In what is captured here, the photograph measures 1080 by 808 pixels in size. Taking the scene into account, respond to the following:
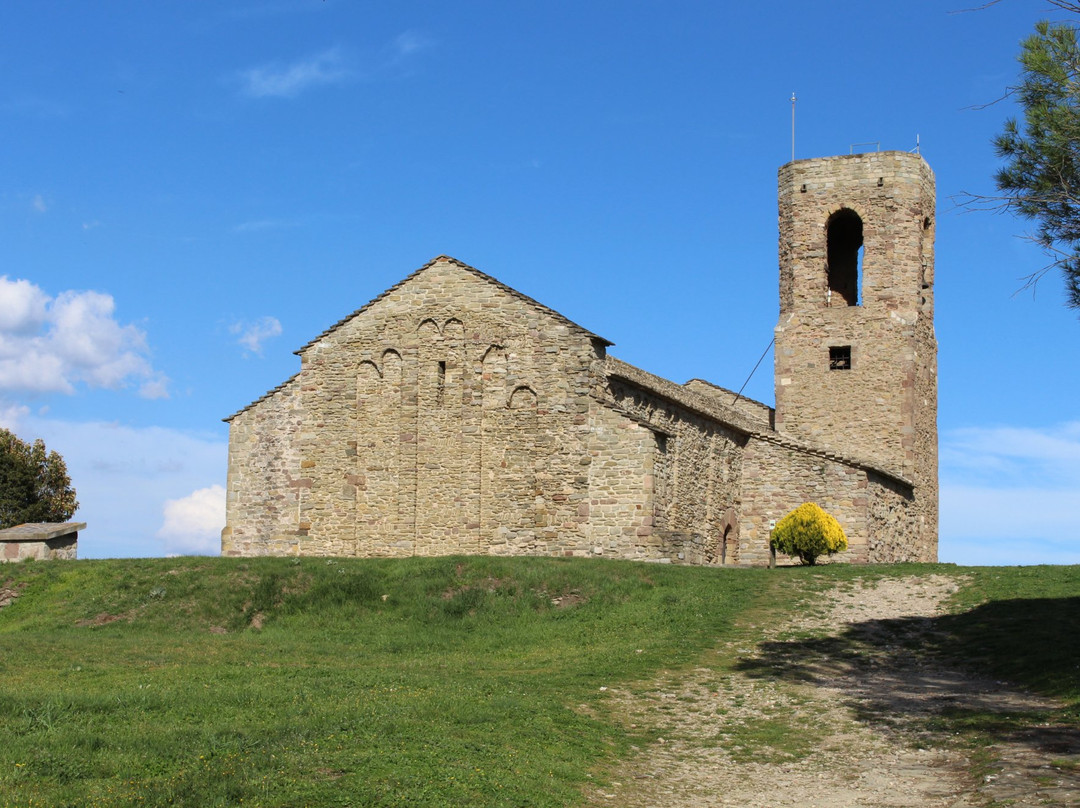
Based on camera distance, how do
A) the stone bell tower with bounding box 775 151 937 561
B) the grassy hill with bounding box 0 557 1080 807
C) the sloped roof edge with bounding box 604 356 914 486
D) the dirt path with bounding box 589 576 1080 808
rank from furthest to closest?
the stone bell tower with bounding box 775 151 937 561, the sloped roof edge with bounding box 604 356 914 486, the dirt path with bounding box 589 576 1080 808, the grassy hill with bounding box 0 557 1080 807

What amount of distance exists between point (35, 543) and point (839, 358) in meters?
27.3

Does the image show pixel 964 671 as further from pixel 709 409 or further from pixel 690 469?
pixel 709 409

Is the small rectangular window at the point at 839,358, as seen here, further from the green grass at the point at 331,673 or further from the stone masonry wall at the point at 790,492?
the green grass at the point at 331,673

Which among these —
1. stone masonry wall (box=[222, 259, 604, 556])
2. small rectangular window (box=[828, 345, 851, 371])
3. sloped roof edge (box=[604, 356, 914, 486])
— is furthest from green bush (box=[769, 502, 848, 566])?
small rectangular window (box=[828, 345, 851, 371])

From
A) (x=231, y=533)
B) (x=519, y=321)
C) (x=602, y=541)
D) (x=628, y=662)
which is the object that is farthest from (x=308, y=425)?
(x=628, y=662)

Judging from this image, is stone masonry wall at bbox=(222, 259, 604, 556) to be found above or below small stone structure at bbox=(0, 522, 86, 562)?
above

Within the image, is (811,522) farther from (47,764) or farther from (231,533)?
(47,764)

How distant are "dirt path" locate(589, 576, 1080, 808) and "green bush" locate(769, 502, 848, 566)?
31.4 ft

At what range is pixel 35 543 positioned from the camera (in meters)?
31.9

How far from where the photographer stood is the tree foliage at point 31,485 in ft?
173

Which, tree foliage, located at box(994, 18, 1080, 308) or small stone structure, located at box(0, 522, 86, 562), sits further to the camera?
small stone structure, located at box(0, 522, 86, 562)

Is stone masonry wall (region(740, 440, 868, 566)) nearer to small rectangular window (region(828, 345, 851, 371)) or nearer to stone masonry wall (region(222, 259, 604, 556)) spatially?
small rectangular window (region(828, 345, 851, 371))

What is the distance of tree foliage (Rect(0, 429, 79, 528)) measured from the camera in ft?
173

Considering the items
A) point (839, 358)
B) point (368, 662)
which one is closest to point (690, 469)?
point (839, 358)
